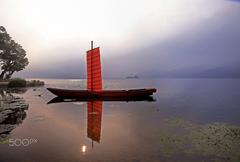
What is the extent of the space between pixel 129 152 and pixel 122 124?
22.7 feet

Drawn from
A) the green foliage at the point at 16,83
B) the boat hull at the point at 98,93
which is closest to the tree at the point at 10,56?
the green foliage at the point at 16,83

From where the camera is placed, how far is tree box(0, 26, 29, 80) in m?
52.0

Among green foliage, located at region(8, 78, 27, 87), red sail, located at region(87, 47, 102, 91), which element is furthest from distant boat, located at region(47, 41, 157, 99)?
green foliage, located at region(8, 78, 27, 87)

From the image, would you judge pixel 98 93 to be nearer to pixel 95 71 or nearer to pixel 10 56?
pixel 95 71

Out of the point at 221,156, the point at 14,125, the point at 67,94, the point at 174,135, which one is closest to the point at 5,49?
the point at 67,94

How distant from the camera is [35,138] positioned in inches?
487

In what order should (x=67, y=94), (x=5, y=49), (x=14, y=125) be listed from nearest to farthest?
(x=14, y=125) → (x=67, y=94) → (x=5, y=49)

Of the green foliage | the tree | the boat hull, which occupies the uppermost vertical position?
the tree

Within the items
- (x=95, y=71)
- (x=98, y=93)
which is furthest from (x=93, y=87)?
(x=95, y=71)

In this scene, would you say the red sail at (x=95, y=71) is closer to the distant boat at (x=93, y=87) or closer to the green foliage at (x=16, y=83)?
the distant boat at (x=93, y=87)

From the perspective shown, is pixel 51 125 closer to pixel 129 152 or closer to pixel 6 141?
pixel 6 141

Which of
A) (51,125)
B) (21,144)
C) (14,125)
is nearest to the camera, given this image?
(21,144)

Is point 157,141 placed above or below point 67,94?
below

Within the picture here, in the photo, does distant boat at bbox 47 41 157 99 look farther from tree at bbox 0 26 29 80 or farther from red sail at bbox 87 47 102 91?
tree at bbox 0 26 29 80
